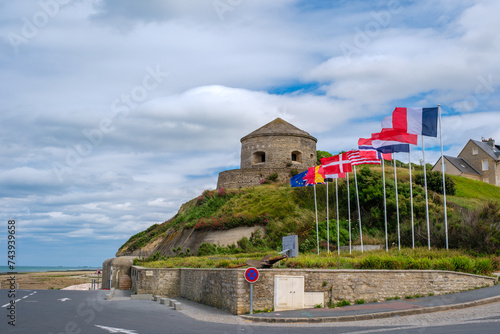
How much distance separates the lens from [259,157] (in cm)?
4897

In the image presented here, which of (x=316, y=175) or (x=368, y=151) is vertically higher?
(x=368, y=151)

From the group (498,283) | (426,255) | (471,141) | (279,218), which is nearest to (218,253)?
(279,218)

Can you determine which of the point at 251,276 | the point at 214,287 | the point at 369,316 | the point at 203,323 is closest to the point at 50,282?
the point at 214,287

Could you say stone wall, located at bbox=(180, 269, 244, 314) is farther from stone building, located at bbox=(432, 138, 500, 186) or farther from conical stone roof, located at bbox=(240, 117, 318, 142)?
stone building, located at bbox=(432, 138, 500, 186)

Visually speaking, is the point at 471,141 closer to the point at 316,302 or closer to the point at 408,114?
the point at 408,114

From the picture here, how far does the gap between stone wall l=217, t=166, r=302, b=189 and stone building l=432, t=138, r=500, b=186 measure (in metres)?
21.4

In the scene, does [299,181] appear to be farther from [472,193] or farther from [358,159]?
[472,193]

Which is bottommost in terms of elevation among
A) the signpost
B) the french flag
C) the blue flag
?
the signpost

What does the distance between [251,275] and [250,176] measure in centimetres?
3033

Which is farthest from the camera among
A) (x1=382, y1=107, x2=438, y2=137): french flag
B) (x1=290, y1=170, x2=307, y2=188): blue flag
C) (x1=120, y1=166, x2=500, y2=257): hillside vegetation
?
(x1=290, y1=170, x2=307, y2=188): blue flag

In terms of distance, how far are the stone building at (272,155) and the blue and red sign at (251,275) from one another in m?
29.8

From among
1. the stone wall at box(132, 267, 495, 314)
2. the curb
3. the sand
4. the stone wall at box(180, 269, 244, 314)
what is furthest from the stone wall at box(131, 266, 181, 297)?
the sand

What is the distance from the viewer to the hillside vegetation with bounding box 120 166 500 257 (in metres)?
24.2

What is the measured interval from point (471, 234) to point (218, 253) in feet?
51.2
